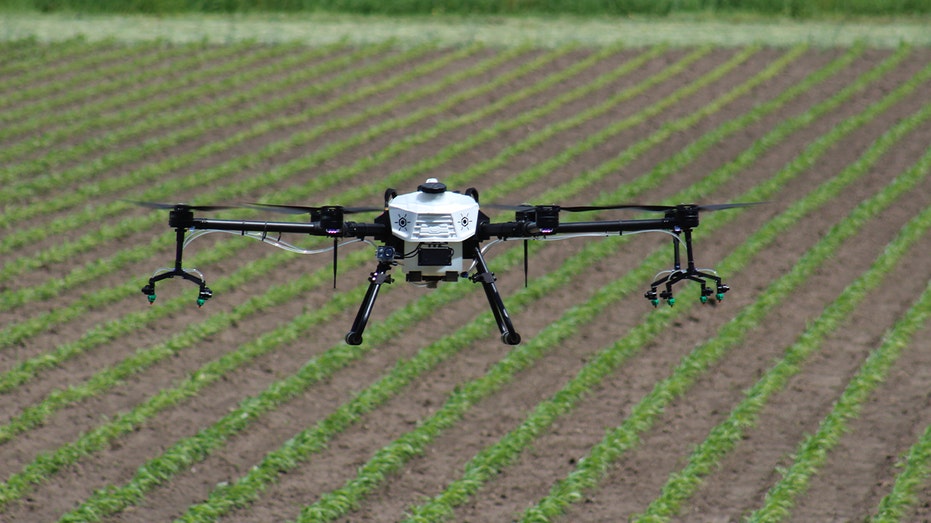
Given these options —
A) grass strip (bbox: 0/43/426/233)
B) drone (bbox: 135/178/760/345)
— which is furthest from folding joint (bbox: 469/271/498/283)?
grass strip (bbox: 0/43/426/233)

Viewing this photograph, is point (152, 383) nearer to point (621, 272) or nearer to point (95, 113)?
point (621, 272)

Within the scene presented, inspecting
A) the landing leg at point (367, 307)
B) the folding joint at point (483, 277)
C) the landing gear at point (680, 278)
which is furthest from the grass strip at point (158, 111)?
the landing gear at point (680, 278)

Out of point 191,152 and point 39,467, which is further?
point 191,152

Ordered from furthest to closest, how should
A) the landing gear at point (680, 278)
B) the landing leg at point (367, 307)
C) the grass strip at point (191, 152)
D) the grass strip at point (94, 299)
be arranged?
1. the grass strip at point (191, 152)
2. the grass strip at point (94, 299)
3. the landing gear at point (680, 278)
4. the landing leg at point (367, 307)

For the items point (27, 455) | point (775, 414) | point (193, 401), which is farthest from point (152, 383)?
point (775, 414)

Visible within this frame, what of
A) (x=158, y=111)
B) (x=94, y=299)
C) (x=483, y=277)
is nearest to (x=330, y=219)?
Answer: (x=483, y=277)

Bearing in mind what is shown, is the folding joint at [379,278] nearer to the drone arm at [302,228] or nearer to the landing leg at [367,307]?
the landing leg at [367,307]

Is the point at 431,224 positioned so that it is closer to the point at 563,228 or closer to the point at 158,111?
the point at 563,228

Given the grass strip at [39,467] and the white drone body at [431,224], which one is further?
the grass strip at [39,467]
